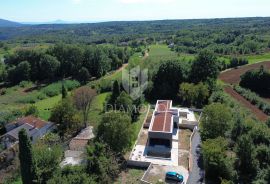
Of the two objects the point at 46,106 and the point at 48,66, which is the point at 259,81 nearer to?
the point at 46,106

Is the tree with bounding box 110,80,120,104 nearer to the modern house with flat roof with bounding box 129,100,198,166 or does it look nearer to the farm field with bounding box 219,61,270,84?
the modern house with flat roof with bounding box 129,100,198,166

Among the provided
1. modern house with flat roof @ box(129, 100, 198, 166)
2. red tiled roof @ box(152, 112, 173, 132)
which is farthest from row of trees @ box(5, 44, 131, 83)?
modern house with flat roof @ box(129, 100, 198, 166)

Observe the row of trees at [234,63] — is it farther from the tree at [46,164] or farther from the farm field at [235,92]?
the tree at [46,164]

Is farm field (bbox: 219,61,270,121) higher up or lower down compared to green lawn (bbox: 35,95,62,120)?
higher up

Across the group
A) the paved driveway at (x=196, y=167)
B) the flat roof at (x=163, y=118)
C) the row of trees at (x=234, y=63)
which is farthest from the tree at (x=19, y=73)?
the paved driveway at (x=196, y=167)

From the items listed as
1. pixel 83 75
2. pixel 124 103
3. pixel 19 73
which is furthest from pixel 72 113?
pixel 19 73

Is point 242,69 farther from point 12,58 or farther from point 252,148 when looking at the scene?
point 12,58

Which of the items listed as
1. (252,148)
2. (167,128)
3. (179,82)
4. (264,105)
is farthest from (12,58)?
(252,148)
